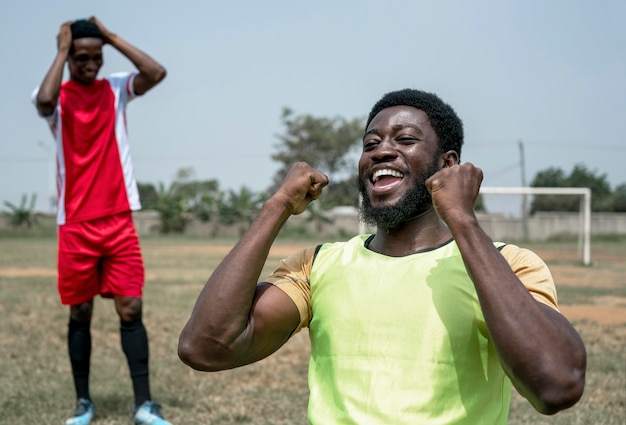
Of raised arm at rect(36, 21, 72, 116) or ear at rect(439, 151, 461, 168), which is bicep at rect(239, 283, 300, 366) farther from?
raised arm at rect(36, 21, 72, 116)

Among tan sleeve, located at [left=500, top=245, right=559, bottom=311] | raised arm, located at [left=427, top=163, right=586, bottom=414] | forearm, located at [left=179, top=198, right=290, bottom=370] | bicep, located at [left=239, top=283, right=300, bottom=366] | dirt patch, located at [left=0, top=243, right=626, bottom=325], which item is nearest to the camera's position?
raised arm, located at [left=427, top=163, right=586, bottom=414]

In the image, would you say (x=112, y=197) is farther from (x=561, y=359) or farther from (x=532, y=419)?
(x=561, y=359)

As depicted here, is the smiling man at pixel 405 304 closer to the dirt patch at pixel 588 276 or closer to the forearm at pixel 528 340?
the forearm at pixel 528 340

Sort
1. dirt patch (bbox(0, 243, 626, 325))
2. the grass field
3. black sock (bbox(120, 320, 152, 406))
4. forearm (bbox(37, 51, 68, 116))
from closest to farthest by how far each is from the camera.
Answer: forearm (bbox(37, 51, 68, 116)) < black sock (bbox(120, 320, 152, 406)) < the grass field < dirt patch (bbox(0, 243, 626, 325))

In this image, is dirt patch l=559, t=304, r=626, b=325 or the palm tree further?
the palm tree

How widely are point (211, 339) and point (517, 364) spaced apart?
92cm

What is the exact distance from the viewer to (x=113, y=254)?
5180 millimetres

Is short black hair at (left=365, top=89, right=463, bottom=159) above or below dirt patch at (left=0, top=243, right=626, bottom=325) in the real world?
above

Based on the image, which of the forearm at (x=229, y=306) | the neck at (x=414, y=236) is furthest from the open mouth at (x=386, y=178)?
the forearm at (x=229, y=306)

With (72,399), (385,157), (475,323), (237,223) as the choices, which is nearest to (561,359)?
(475,323)

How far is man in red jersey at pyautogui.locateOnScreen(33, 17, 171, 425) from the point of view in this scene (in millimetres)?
5109

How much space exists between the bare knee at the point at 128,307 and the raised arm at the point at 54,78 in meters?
1.23

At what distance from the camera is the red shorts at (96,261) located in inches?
202

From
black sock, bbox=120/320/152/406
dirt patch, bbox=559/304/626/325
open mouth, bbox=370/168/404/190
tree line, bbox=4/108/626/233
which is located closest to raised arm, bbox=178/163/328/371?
open mouth, bbox=370/168/404/190
